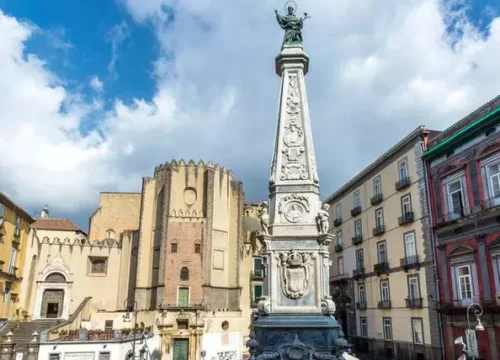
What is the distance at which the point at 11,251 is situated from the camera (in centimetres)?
3216

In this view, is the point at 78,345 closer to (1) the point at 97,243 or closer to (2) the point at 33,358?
(2) the point at 33,358

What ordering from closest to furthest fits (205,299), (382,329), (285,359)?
(285,359), (382,329), (205,299)

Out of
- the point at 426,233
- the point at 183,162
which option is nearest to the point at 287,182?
the point at 426,233

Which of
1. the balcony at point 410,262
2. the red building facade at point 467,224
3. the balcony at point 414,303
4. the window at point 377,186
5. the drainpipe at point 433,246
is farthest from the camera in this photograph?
the window at point 377,186

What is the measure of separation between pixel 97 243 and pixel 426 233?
88.0 feet

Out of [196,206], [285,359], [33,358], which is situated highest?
[196,206]

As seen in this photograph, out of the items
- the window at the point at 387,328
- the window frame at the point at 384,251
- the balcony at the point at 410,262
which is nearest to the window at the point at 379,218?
the window frame at the point at 384,251

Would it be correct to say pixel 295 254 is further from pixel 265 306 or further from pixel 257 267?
pixel 257 267

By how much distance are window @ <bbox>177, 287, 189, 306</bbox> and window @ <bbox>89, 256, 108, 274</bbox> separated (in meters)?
7.69

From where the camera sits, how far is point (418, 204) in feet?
77.7

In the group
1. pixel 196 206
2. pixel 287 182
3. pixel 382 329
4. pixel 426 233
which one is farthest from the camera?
pixel 196 206

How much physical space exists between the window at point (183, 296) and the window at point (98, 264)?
7.69m

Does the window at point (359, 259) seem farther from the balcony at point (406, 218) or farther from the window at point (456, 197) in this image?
the window at point (456, 197)

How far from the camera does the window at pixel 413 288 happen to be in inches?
921
